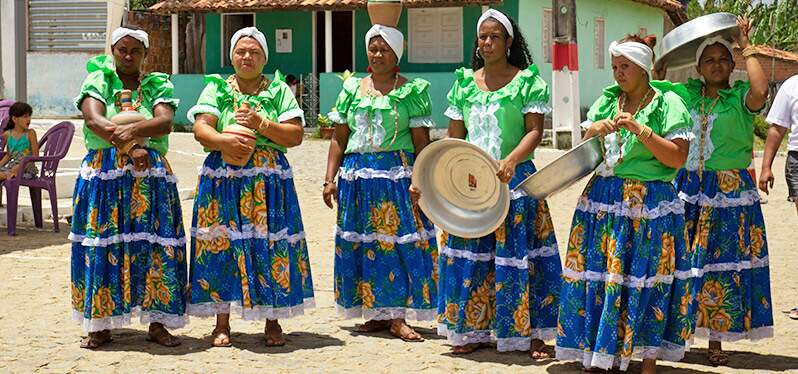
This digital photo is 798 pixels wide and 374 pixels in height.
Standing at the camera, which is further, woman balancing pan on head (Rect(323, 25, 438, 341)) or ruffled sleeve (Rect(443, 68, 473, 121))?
woman balancing pan on head (Rect(323, 25, 438, 341))

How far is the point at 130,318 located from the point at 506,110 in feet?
7.79

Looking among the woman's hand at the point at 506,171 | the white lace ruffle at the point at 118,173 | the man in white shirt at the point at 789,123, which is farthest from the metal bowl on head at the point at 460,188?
the man in white shirt at the point at 789,123

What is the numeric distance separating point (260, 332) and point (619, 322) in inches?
92.8

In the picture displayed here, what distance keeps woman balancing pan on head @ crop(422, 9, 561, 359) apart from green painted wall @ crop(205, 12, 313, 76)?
20033 mm

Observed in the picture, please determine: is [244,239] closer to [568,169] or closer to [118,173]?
[118,173]

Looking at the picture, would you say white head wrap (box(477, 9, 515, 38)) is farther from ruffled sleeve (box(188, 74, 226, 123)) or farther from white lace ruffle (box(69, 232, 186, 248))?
white lace ruffle (box(69, 232, 186, 248))

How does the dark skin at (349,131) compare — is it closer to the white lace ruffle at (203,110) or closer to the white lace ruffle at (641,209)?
the white lace ruffle at (203,110)

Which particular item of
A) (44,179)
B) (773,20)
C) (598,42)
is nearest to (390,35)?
(44,179)

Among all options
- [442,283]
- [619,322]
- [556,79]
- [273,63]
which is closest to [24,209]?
[442,283]

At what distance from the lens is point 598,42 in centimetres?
2758

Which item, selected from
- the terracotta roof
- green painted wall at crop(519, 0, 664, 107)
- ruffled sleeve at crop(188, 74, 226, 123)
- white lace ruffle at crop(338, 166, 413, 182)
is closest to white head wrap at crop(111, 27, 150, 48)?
ruffled sleeve at crop(188, 74, 226, 123)

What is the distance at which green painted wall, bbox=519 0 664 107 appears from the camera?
24438mm

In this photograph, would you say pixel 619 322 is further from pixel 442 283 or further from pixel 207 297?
pixel 207 297

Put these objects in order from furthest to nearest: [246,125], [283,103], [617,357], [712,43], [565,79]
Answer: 1. [565,79]
2. [283,103]
3. [246,125]
4. [712,43]
5. [617,357]
